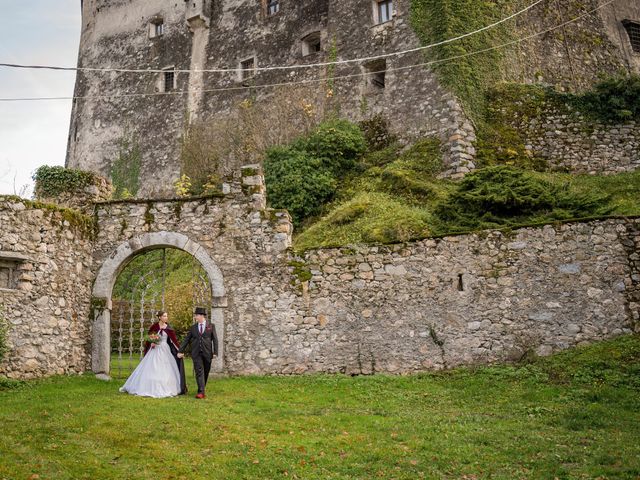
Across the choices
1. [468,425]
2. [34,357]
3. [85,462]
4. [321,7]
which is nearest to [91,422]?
[85,462]

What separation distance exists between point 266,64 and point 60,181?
43.3 ft

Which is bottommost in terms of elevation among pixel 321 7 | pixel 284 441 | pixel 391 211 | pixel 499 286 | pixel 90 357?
pixel 284 441

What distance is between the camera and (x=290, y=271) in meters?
13.8

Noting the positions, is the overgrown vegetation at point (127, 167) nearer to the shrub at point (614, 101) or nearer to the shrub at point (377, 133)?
the shrub at point (377, 133)

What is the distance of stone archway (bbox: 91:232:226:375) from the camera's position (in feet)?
45.3

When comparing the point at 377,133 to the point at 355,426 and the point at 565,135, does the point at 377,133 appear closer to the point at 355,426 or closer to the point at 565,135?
the point at 565,135

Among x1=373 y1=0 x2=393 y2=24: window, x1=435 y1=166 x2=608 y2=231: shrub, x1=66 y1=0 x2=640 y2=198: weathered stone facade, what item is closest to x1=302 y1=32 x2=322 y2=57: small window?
x1=66 y1=0 x2=640 y2=198: weathered stone facade

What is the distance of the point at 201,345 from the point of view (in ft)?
39.2

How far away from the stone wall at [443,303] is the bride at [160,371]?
1.81m

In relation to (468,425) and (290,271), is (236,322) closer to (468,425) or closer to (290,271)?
(290,271)

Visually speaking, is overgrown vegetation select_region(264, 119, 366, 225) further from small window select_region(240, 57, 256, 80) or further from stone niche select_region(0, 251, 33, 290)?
stone niche select_region(0, 251, 33, 290)

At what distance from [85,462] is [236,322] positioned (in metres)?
6.43

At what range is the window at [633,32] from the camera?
24.2 meters

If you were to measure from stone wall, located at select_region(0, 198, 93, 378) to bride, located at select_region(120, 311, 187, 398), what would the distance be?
1.86 metres
